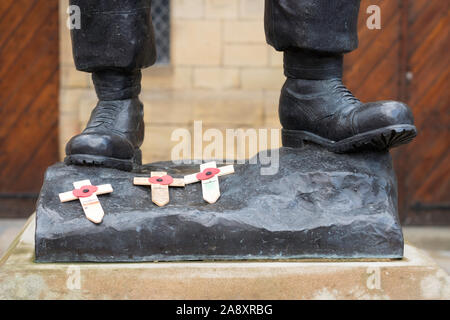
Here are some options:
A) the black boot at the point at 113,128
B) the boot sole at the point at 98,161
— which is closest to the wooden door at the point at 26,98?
the black boot at the point at 113,128

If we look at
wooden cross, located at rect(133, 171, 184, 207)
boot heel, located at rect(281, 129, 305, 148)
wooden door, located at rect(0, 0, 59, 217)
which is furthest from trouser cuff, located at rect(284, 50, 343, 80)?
wooden door, located at rect(0, 0, 59, 217)

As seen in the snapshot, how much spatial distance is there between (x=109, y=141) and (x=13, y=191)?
3067mm

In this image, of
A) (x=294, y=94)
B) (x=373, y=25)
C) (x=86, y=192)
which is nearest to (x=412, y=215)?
(x=373, y=25)

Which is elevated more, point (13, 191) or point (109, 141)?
point (109, 141)

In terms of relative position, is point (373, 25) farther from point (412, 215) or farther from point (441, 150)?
point (412, 215)

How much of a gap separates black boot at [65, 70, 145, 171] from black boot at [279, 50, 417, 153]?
40 cm

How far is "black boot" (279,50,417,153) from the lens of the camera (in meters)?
1.79

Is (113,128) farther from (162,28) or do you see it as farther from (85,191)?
(162,28)

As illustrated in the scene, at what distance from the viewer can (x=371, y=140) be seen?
1.82m

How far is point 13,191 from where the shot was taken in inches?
190

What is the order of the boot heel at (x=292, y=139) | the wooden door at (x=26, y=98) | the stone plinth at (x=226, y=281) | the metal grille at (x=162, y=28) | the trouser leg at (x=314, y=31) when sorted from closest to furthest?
the stone plinth at (x=226, y=281), the trouser leg at (x=314, y=31), the boot heel at (x=292, y=139), the metal grille at (x=162, y=28), the wooden door at (x=26, y=98)

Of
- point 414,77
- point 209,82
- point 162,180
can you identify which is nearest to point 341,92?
point 162,180

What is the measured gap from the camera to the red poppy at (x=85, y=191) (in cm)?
179

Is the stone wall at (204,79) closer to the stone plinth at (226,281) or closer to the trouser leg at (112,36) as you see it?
the trouser leg at (112,36)
